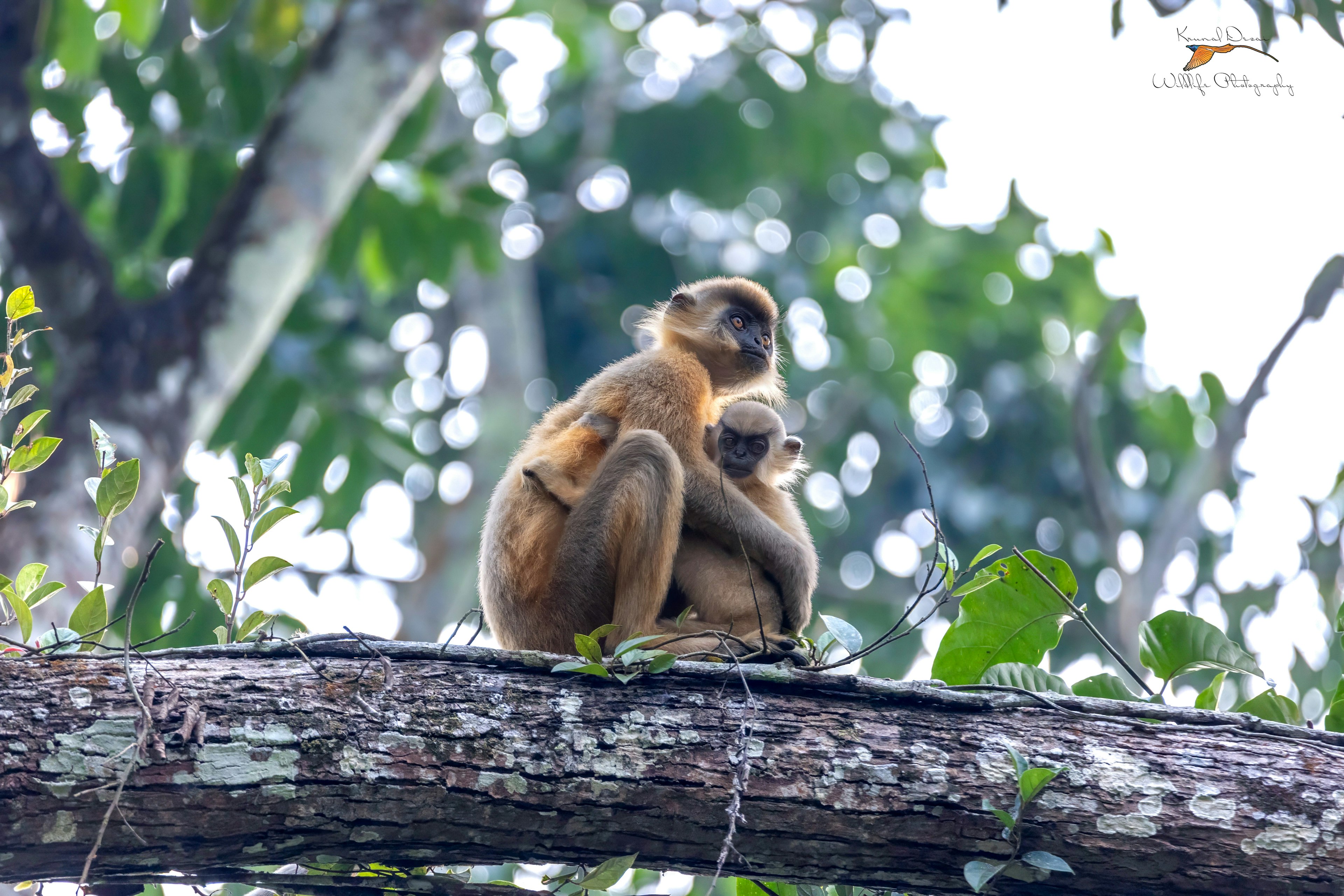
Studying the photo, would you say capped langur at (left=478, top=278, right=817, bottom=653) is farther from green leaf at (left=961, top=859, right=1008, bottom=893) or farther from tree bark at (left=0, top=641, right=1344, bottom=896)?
green leaf at (left=961, top=859, right=1008, bottom=893)

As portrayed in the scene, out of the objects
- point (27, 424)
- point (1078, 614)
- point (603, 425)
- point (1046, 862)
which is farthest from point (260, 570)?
point (1078, 614)

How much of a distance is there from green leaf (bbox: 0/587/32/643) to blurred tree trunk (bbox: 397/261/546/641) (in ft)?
Answer: 29.6

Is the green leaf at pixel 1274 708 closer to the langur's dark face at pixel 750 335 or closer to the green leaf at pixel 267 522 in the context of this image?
the langur's dark face at pixel 750 335

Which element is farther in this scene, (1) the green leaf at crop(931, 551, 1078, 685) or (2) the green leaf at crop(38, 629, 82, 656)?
(1) the green leaf at crop(931, 551, 1078, 685)

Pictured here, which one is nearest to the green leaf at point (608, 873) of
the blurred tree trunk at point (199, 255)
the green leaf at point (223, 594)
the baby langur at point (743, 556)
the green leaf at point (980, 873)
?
the baby langur at point (743, 556)

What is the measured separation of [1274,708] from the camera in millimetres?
4074

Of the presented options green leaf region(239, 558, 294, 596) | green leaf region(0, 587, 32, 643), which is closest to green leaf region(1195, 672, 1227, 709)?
green leaf region(239, 558, 294, 596)

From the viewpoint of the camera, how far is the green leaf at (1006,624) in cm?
424

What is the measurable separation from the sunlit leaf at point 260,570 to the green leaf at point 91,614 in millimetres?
432

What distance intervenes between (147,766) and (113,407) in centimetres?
546

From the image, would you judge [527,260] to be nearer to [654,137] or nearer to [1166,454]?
[654,137]

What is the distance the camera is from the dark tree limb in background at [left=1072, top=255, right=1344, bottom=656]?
11680 millimetres

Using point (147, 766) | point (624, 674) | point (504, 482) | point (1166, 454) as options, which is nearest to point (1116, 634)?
point (1166, 454)

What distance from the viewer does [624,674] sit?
357 centimetres
